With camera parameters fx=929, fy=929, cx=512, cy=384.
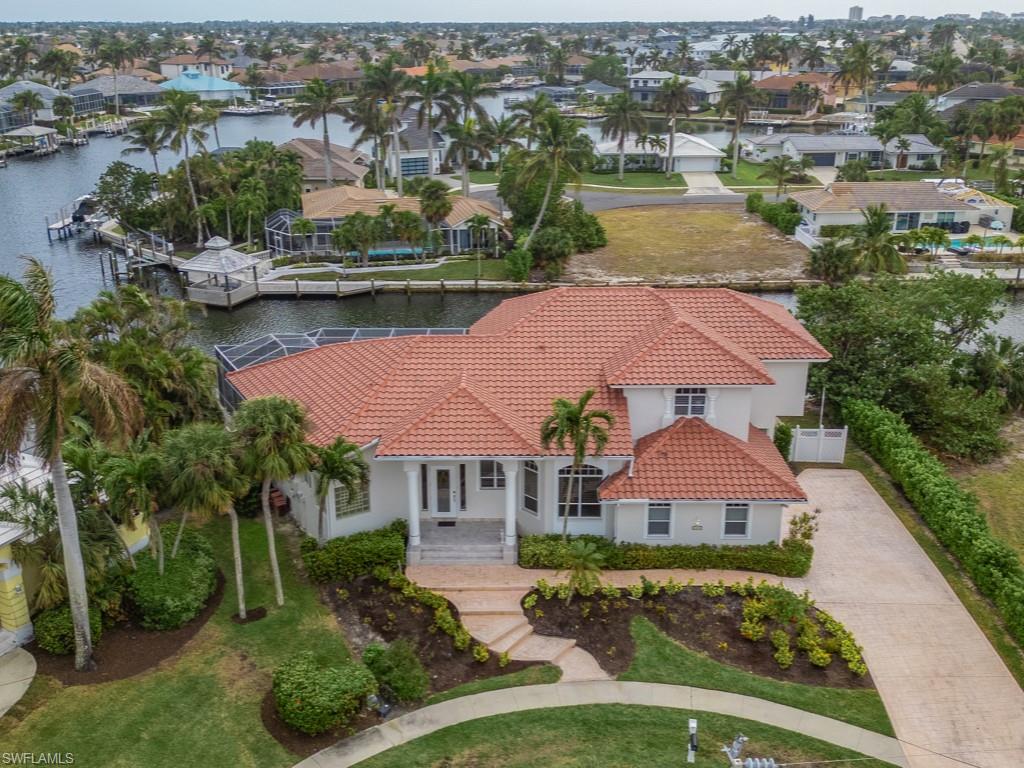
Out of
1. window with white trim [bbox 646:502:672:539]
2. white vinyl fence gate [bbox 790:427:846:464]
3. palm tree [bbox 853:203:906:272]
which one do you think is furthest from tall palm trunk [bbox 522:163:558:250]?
window with white trim [bbox 646:502:672:539]

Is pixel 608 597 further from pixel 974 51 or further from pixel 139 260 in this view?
pixel 974 51

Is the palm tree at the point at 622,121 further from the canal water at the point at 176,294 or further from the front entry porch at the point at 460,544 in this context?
the front entry porch at the point at 460,544

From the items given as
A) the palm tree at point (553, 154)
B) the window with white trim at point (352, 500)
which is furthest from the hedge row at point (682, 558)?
the palm tree at point (553, 154)

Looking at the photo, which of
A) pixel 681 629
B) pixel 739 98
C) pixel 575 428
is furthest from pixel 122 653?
pixel 739 98

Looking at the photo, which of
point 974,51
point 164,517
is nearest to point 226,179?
point 164,517

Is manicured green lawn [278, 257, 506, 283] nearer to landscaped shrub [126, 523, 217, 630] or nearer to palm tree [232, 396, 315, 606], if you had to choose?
landscaped shrub [126, 523, 217, 630]
